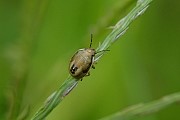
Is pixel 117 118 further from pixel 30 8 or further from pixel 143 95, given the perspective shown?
pixel 143 95

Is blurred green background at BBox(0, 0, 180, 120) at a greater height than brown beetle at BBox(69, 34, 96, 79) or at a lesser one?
greater

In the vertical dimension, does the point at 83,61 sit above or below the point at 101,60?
below

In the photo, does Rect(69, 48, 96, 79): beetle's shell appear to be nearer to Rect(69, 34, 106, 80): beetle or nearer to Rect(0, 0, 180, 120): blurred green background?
Rect(69, 34, 106, 80): beetle

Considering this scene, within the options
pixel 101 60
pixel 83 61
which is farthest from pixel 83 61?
pixel 101 60

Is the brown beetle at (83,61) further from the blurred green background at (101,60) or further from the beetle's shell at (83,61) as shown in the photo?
the blurred green background at (101,60)

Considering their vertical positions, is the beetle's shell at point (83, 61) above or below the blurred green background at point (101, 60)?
below

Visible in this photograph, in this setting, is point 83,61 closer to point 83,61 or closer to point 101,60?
point 83,61

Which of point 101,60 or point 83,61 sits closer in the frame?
point 83,61

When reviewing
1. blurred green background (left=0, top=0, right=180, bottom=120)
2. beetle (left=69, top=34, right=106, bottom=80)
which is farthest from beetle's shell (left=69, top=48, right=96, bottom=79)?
blurred green background (left=0, top=0, right=180, bottom=120)

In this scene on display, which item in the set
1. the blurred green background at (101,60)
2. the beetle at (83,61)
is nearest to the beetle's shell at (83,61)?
the beetle at (83,61)
